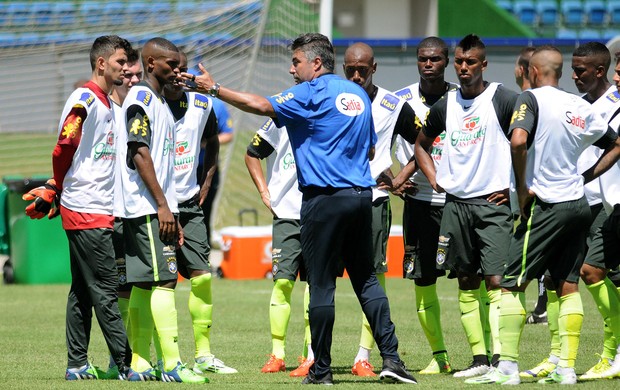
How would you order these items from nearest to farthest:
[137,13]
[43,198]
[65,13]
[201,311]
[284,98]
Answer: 1. [284,98]
2. [43,198]
3. [201,311]
4. [137,13]
5. [65,13]

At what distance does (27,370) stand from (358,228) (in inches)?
111

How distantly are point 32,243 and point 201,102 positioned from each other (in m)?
6.94

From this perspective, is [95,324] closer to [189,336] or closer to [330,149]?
[189,336]

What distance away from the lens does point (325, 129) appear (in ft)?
23.6

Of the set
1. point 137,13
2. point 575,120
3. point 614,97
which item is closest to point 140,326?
point 575,120

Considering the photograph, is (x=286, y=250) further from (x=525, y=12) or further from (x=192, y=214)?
(x=525, y=12)

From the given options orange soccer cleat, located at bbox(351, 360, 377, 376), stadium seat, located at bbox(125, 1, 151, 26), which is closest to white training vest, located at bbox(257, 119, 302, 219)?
orange soccer cleat, located at bbox(351, 360, 377, 376)

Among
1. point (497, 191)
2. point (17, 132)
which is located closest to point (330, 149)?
point (497, 191)

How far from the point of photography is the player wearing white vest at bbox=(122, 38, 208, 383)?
284 inches

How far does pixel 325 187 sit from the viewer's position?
7.20 m

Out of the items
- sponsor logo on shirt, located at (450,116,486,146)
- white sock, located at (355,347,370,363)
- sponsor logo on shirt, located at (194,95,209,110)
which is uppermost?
sponsor logo on shirt, located at (194,95,209,110)

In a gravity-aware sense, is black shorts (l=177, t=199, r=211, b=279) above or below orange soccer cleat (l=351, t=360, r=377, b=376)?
above

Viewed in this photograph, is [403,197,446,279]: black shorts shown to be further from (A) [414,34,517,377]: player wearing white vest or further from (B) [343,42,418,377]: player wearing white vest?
(A) [414,34,517,377]: player wearing white vest

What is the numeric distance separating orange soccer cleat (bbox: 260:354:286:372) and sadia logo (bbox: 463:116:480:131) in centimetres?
228
